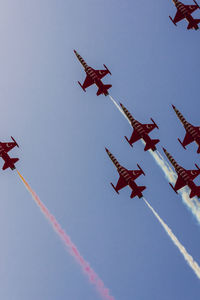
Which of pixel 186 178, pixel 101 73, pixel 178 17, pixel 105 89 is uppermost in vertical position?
pixel 178 17

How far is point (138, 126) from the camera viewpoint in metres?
125

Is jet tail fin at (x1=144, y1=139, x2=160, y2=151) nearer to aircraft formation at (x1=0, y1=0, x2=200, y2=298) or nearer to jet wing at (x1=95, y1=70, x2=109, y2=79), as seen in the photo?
aircraft formation at (x1=0, y1=0, x2=200, y2=298)

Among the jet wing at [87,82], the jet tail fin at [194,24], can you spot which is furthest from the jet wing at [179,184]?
the jet tail fin at [194,24]

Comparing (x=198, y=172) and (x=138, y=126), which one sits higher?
(x=138, y=126)

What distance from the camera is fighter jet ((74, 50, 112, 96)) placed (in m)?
129

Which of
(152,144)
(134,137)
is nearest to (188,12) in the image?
(134,137)

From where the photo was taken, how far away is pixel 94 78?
130375 mm

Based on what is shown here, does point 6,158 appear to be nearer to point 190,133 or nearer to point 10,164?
point 10,164

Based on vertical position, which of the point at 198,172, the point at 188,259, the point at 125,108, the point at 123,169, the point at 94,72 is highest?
the point at 94,72

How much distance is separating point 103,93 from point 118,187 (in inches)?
746

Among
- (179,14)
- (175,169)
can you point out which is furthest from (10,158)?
(179,14)

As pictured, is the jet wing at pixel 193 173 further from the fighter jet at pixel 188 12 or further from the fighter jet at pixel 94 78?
the fighter jet at pixel 188 12

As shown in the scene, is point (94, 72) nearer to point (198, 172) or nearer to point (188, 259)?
point (198, 172)

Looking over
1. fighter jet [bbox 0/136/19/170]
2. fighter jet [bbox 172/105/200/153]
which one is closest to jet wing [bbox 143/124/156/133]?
fighter jet [bbox 172/105/200/153]
